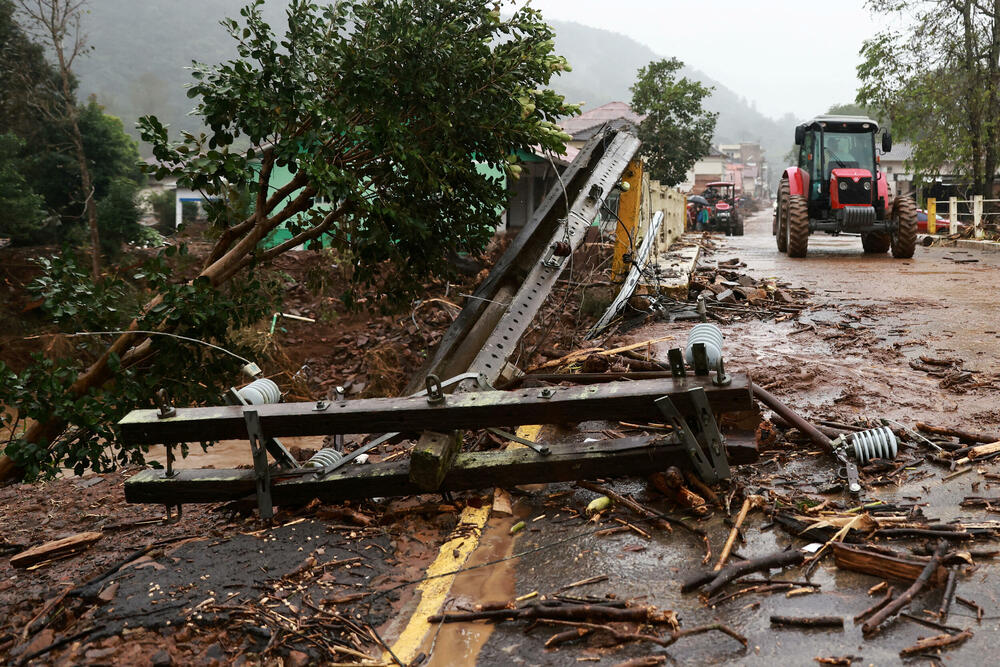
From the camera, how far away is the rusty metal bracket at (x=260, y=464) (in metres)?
4.11

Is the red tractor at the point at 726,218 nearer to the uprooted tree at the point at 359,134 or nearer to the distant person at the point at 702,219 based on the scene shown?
the distant person at the point at 702,219

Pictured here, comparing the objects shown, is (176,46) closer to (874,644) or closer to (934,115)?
(934,115)

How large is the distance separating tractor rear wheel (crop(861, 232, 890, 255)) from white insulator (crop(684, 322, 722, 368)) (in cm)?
1692

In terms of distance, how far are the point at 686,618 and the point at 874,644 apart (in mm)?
739

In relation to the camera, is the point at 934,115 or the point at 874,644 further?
the point at 934,115

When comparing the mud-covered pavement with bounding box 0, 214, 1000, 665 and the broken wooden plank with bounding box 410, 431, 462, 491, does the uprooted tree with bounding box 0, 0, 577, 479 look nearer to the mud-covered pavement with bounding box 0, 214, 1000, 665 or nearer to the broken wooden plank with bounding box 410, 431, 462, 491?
the mud-covered pavement with bounding box 0, 214, 1000, 665

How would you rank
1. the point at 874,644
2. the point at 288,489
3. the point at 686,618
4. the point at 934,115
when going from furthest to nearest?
the point at 934,115 → the point at 288,489 → the point at 686,618 → the point at 874,644

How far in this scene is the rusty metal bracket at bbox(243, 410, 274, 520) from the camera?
13.5 feet

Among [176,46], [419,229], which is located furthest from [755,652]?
[176,46]

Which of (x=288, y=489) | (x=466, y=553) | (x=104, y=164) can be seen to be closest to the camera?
(x=466, y=553)

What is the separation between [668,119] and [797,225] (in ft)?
82.3

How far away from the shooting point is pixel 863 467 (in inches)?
180

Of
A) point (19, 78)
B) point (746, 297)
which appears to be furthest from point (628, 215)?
point (19, 78)

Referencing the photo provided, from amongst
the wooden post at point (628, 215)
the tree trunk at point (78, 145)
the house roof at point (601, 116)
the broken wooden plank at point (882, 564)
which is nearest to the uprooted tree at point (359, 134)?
the broken wooden plank at point (882, 564)
